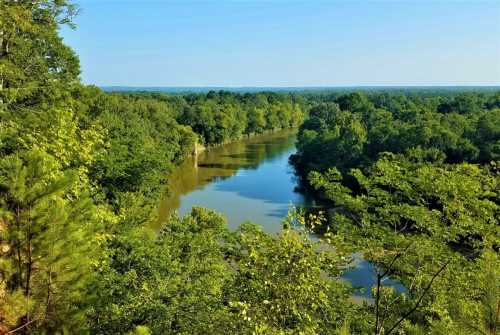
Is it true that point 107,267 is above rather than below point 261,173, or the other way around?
above

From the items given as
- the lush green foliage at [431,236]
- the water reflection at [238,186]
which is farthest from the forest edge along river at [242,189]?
the lush green foliage at [431,236]

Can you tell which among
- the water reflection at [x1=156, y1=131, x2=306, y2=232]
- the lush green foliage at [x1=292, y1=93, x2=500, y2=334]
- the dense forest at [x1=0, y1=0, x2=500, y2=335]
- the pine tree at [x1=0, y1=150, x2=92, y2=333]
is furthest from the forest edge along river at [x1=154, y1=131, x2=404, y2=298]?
the pine tree at [x1=0, y1=150, x2=92, y2=333]

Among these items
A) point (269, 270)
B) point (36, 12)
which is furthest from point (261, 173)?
point (269, 270)

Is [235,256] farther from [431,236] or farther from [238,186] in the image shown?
[238,186]

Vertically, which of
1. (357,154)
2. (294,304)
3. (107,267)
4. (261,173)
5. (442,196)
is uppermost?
(442,196)

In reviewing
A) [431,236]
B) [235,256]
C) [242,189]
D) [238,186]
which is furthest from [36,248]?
[238,186]

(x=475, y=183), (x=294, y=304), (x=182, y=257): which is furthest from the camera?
(x=182, y=257)

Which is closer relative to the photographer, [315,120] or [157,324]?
[157,324]

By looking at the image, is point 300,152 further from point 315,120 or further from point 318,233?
point 318,233

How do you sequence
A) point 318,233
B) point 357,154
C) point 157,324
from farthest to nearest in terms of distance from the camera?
point 357,154
point 318,233
point 157,324

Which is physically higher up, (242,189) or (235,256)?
(235,256)
